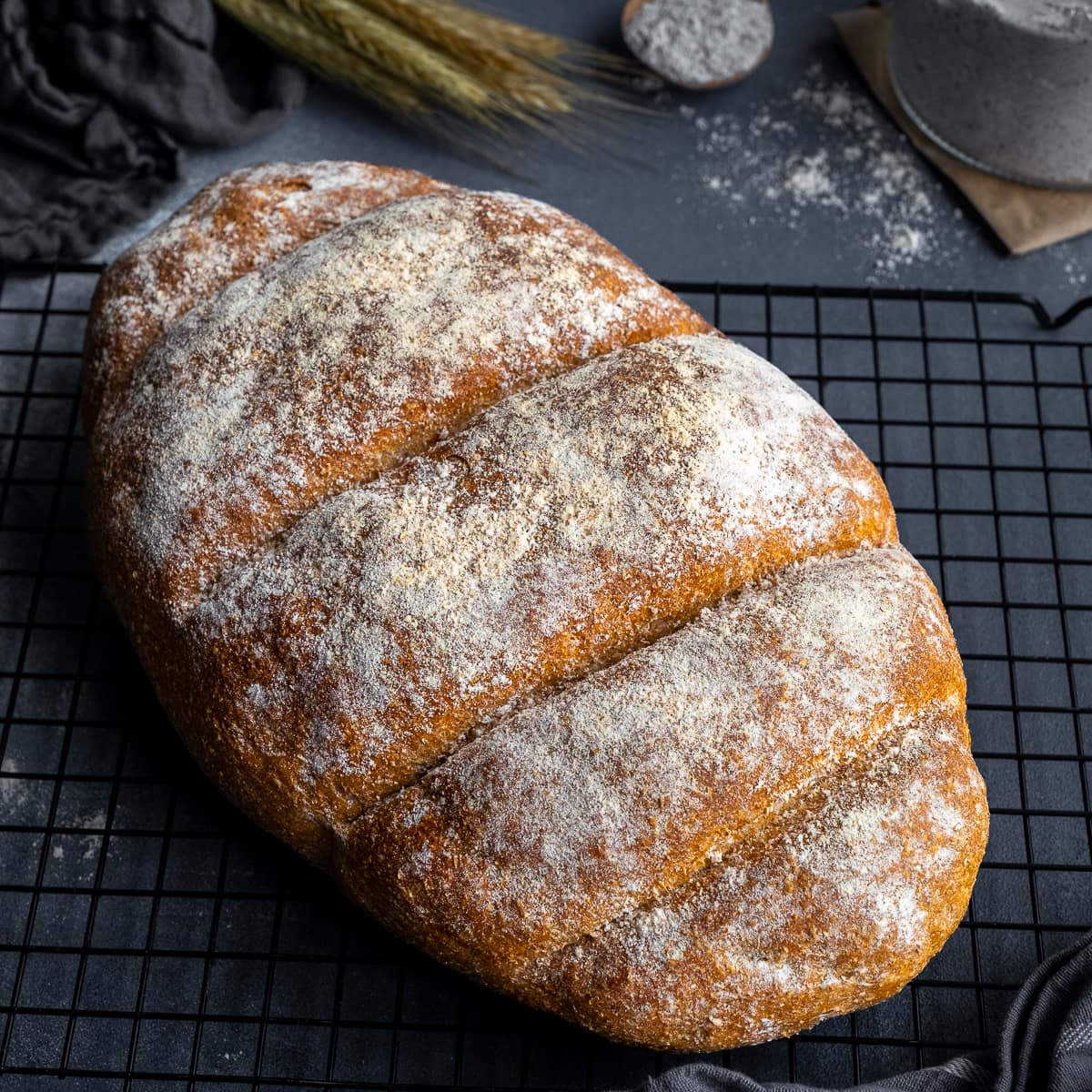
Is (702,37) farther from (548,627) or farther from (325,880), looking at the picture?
(325,880)

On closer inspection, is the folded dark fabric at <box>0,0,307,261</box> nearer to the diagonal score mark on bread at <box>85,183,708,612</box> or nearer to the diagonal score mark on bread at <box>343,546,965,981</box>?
the diagonal score mark on bread at <box>85,183,708,612</box>

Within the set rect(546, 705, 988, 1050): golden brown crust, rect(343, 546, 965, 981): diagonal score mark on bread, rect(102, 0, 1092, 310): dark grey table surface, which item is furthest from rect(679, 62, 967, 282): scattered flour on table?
rect(546, 705, 988, 1050): golden brown crust

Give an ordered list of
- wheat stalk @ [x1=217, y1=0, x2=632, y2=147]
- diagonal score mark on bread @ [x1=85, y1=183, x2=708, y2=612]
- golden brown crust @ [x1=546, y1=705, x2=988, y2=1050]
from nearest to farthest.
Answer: golden brown crust @ [x1=546, y1=705, x2=988, y2=1050] < diagonal score mark on bread @ [x1=85, y1=183, x2=708, y2=612] < wheat stalk @ [x1=217, y1=0, x2=632, y2=147]

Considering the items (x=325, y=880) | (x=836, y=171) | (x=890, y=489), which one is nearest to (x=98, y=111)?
(x=836, y=171)

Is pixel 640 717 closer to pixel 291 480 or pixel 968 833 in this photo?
pixel 968 833

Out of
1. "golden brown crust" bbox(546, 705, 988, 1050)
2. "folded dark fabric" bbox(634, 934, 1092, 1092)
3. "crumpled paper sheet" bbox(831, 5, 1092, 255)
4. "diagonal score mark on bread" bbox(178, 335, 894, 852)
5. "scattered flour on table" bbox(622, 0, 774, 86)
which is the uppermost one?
"scattered flour on table" bbox(622, 0, 774, 86)
